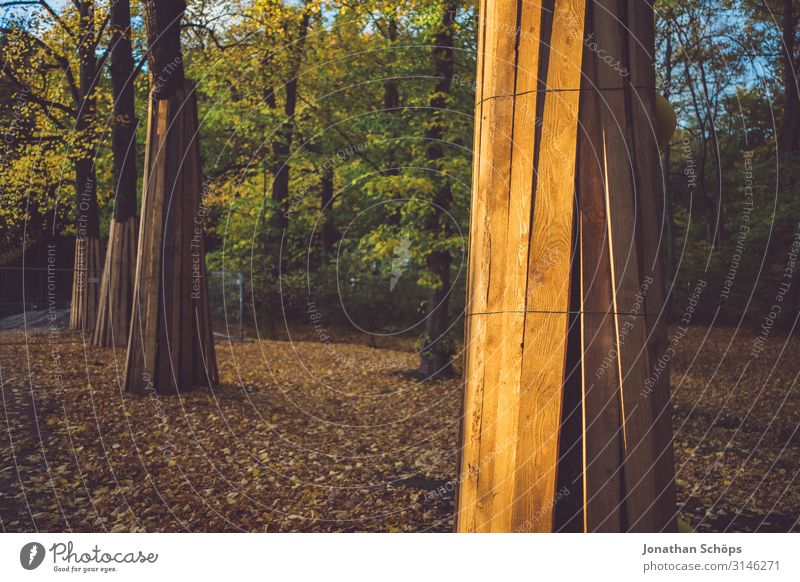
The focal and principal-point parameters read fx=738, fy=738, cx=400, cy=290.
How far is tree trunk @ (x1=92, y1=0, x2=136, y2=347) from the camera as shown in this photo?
1226 cm

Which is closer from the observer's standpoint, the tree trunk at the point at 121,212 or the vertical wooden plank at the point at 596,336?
the vertical wooden plank at the point at 596,336

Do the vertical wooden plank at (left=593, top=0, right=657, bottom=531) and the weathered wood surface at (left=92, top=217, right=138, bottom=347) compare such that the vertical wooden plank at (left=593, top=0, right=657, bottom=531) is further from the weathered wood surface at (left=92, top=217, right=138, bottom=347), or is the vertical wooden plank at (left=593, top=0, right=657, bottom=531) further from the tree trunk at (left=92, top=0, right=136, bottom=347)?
the weathered wood surface at (left=92, top=217, right=138, bottom=347)

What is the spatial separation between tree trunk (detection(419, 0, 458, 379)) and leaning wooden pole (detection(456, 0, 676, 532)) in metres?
8.34

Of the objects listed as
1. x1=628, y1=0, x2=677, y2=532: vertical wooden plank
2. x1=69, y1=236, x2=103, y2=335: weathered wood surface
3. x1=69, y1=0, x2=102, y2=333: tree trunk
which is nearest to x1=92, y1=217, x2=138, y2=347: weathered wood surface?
x1=69, y1=0, x2=102, y2=333: tree trunk

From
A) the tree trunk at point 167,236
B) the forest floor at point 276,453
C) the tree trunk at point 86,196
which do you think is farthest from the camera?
the tree trunk at point 86,196

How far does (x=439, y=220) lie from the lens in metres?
12.1

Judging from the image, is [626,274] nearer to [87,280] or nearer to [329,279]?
[87,280]

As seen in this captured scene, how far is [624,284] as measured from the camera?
319cm

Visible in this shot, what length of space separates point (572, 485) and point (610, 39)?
202cm

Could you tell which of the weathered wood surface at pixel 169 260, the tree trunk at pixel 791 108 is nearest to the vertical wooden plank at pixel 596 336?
the weathered wood surface at pixel 169 260

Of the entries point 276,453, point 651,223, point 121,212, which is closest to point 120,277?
point 121,212

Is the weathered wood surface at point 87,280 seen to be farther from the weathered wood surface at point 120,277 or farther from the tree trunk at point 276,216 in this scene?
the tree trunk at point 276,216

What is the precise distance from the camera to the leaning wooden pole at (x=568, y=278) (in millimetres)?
3188

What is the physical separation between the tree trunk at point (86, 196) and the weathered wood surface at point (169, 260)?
4.54 m
